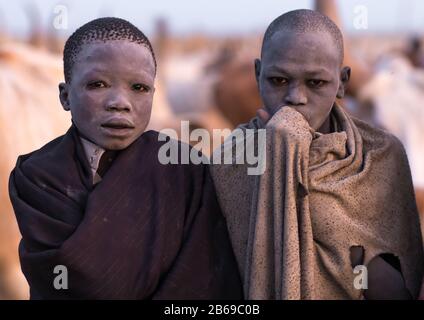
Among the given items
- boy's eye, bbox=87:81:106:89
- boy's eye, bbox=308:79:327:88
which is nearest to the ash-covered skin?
boy's eye, bbox=87:81:106:89

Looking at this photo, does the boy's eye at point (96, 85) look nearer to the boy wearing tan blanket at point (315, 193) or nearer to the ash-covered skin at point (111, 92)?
the ash-covered skin at point (111, 92)

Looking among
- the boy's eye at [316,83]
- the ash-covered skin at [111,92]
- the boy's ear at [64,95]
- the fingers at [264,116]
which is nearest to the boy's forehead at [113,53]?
the ash-covered skin at [111,92]

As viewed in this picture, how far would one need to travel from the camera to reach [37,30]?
40.1 feet

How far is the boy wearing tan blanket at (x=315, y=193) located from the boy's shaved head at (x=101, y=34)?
1.14 ft

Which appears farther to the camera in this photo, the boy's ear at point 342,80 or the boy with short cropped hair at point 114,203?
the boy's ear at point 342,80

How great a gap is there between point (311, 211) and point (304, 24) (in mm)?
497

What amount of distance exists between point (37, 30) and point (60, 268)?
1056 centimetres

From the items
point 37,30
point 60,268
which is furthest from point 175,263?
point 37,30

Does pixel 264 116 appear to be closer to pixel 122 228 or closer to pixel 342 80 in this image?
pixel 342 80

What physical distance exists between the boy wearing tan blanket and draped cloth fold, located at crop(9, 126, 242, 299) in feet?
0.25

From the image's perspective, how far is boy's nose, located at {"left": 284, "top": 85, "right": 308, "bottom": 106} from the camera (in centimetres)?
221

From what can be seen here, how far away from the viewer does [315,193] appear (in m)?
2.15

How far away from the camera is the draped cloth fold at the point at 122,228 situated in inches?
82.2
